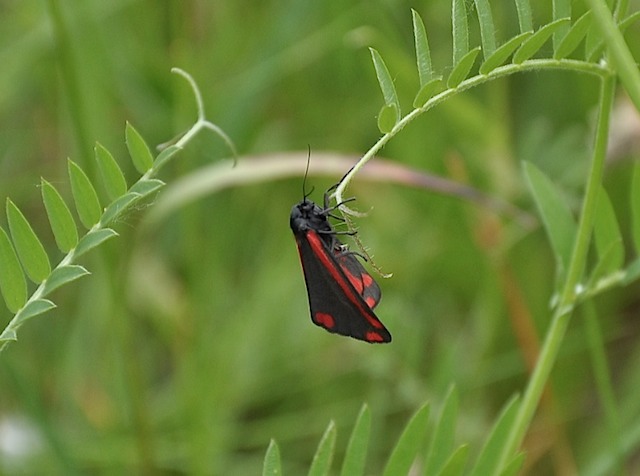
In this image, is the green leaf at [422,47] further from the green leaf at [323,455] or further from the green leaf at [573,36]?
the green leaf at [323,455]

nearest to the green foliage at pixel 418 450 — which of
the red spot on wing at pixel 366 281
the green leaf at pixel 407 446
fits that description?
the green leaf at pixel 407 446

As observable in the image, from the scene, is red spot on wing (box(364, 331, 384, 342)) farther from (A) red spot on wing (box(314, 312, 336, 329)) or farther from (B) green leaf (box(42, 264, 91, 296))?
(B) green leaf (box(42, 264, 91, 296))

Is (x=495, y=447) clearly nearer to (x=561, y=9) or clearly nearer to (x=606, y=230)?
(x=606, y=230)

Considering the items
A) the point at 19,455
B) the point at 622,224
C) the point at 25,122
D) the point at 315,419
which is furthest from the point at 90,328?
the point at 622,224

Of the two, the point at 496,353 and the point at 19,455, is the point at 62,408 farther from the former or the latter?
the point at 496,353

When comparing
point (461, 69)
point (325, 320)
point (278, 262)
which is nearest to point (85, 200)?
point (325, 320)

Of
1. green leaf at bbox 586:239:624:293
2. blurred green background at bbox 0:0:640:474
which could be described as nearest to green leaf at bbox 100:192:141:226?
green leaf at bbox 586:239:624:293
